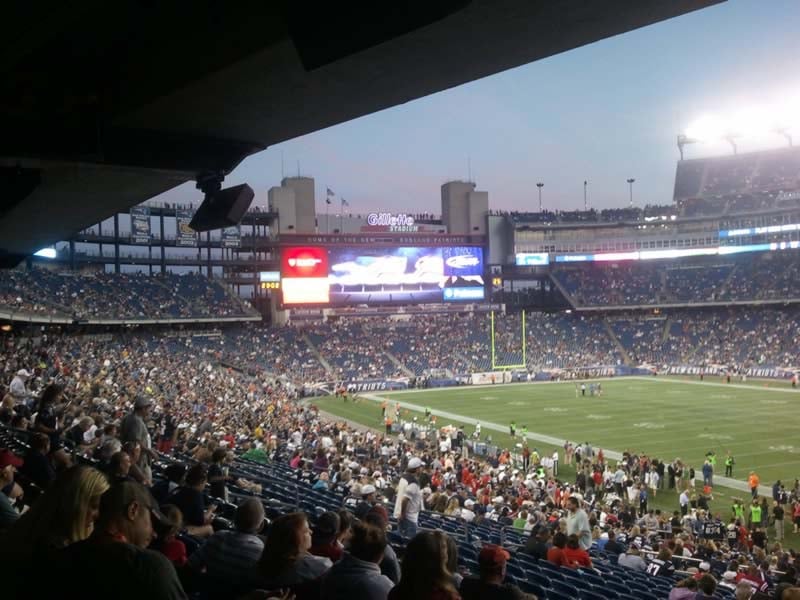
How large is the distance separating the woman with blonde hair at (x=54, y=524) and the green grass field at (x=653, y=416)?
703 inches

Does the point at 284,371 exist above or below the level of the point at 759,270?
below

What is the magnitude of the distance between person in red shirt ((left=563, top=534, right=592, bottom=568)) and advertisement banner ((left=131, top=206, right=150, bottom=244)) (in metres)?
55.5

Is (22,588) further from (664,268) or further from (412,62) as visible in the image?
(664,268)

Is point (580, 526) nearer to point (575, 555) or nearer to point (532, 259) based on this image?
point (575, 555)

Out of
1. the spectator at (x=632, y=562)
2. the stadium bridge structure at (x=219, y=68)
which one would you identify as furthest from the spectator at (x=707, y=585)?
the stadium bridge structure at (x=219, y=68)

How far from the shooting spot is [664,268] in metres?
72.6

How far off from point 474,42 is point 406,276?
54752 mm

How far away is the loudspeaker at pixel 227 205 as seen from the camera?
708cm

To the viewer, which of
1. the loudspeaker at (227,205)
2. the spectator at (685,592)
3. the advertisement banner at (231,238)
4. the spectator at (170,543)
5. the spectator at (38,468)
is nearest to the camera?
the spectator at (170,543)

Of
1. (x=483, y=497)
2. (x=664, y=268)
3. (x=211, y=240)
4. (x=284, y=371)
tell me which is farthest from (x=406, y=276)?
(x=483, y=497)

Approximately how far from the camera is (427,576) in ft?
8.91

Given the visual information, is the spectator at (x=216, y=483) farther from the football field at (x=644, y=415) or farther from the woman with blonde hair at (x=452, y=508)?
the football field at (x=644, y=415)

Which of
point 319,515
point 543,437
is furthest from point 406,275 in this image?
point 319,515

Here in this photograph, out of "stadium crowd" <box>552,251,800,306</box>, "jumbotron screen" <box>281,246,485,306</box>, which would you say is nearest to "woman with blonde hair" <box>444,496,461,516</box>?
"jumbotron screen" <box>281,246,485,306</box>
